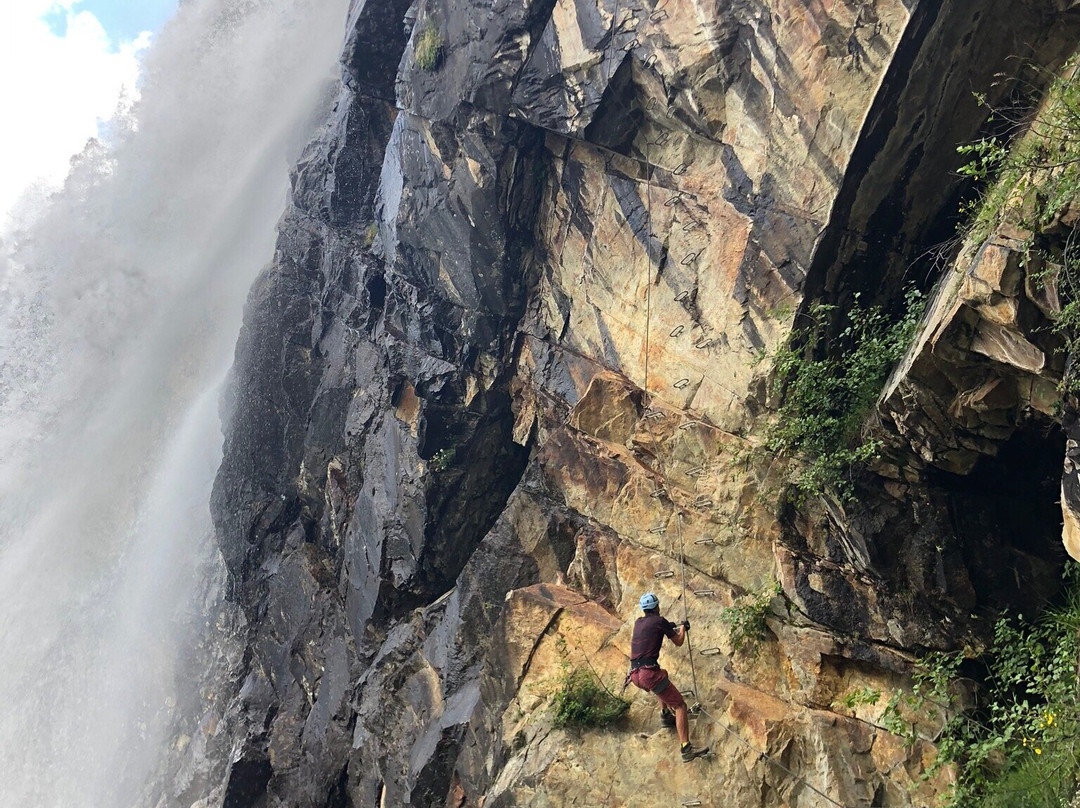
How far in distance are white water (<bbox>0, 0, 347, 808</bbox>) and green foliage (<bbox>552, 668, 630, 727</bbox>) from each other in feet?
48.6

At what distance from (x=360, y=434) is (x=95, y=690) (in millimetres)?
13616

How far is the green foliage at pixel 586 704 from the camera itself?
793 centimetres

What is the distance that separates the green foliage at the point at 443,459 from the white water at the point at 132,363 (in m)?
11.3

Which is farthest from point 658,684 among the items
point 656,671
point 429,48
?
point 429,48

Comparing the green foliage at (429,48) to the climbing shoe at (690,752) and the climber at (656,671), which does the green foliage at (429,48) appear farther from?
the climbing shoe at (690,752)

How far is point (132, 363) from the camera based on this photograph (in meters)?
26.3

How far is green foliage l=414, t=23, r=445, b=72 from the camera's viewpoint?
11.6 m

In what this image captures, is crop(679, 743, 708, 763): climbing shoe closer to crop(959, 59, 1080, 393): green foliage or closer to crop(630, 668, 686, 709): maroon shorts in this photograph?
crop(630, 668, 686, 709): maroon shorts

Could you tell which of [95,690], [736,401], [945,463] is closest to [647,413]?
[736,401]

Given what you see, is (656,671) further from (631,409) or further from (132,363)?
(132,363)

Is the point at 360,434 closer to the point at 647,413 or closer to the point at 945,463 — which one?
the point at 647,413

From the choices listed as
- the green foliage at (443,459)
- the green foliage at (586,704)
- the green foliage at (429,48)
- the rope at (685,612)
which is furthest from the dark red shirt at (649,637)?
the green foliage at (429,48)

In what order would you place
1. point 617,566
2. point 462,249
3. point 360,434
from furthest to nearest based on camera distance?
point 360,434 < point 462,249 < point 617,566

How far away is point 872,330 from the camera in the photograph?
24.9ft
